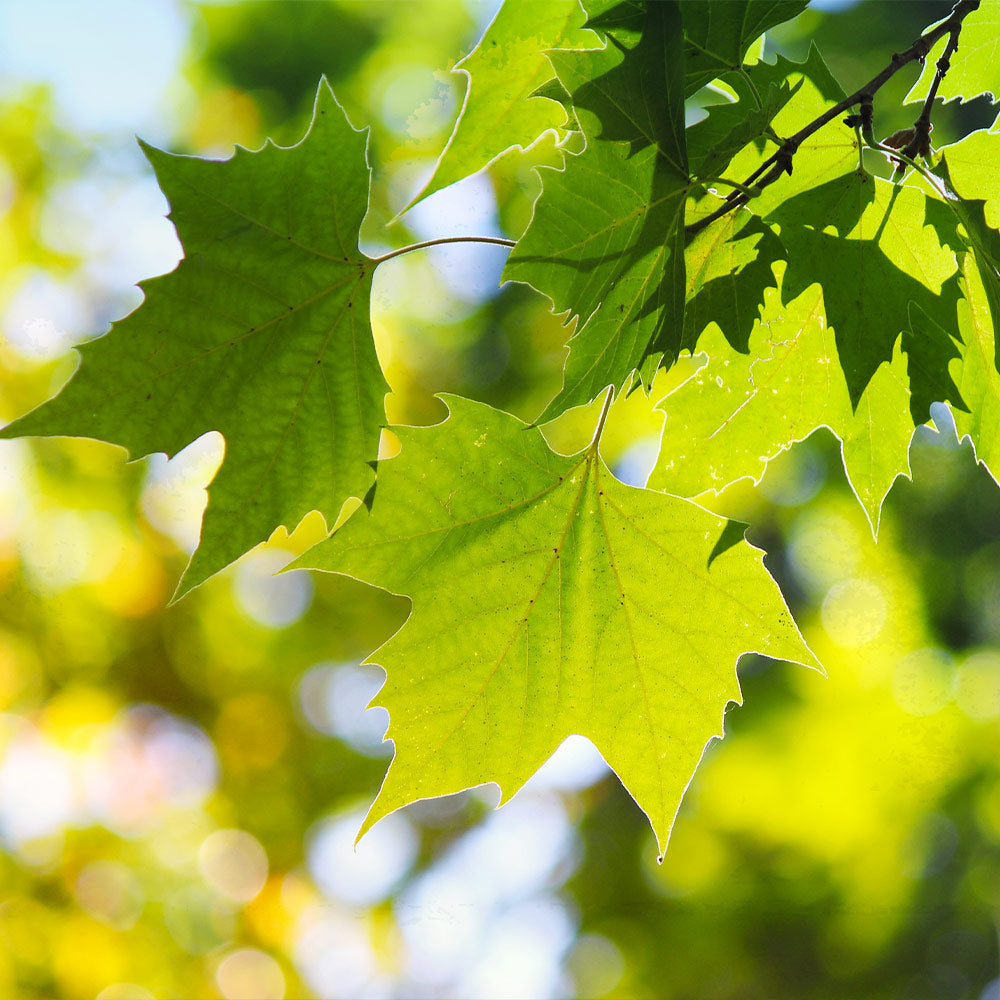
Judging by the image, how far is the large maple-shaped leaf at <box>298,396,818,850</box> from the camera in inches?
32.8

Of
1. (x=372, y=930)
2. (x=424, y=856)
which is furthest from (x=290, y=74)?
(x=372, y=930)

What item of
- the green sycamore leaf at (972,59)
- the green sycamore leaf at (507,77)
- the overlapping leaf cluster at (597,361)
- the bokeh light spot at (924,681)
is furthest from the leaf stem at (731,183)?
the bokeh light spot at (924,681)

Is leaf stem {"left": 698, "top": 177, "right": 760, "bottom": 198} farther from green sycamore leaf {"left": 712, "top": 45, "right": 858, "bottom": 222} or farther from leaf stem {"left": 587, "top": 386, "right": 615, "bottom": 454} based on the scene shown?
leaf stem {"left": 587, "top": 386, "right": 615, "bottom": 454}

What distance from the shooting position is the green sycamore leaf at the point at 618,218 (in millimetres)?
592

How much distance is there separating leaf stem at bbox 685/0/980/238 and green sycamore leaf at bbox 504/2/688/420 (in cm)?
9

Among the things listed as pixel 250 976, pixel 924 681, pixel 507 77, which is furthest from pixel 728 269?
pixel 250 976

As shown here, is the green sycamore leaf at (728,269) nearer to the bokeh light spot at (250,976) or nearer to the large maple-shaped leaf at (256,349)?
the large maple-shaped leaf at (256,349)

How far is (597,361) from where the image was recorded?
64 centimetres

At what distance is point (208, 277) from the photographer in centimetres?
73

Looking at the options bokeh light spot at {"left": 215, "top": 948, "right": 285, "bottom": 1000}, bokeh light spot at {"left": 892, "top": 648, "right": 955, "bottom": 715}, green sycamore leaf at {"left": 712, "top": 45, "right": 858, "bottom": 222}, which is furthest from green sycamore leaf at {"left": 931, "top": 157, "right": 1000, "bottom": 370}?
bokeh light spot at {"left": 215, "top": 948, "right": 285, "bottom": 1000}

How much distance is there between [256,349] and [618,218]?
335mm

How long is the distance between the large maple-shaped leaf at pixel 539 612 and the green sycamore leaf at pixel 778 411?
2.6 inches

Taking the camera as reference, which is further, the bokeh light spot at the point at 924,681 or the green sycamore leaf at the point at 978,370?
the bokeh light spot at the point at 924,681

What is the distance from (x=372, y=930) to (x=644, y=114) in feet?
18.2
